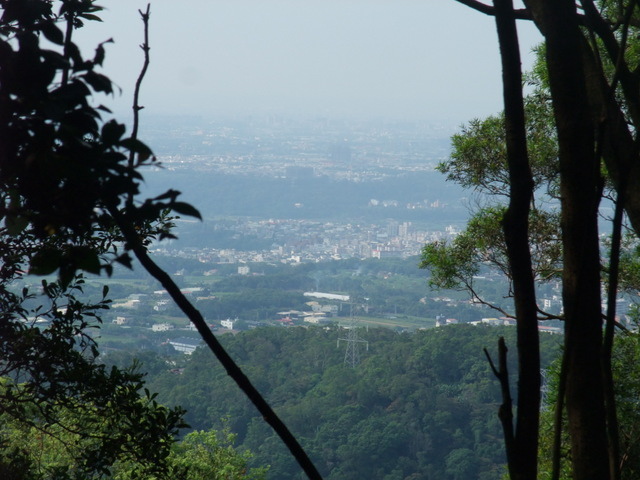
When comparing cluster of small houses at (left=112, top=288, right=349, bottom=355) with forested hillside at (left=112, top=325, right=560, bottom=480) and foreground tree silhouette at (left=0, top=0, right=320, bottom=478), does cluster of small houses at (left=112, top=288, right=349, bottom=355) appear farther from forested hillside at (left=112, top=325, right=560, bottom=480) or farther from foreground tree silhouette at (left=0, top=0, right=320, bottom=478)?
foreground tree silhouette at (left=0, top=0, right=320, bottom=478)

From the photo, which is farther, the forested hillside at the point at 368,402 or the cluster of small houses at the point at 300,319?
the cluster of small houses at the point at 300,319

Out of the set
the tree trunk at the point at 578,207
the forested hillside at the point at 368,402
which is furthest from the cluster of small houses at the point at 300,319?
the tree trunk at the point at 578,207

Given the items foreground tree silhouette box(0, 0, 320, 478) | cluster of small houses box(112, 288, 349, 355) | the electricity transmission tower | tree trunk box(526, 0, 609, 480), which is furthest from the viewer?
cluster of small houses box(112, 288, 349, 355)

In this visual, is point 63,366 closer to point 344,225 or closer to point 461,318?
point 461,318

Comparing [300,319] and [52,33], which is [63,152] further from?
[300,319]

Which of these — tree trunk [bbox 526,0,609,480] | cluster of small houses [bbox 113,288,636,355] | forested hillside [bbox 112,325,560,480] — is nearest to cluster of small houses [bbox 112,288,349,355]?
cluster of small houses [bbox 113,288,636,355]

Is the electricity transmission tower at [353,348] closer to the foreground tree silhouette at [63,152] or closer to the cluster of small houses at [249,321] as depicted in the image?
the cluster of small houses at [249,321]

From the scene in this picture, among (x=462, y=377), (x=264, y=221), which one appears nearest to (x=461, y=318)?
(x=462, y=377)

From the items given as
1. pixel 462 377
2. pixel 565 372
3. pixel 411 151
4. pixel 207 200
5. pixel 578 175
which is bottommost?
pixel 462 377
